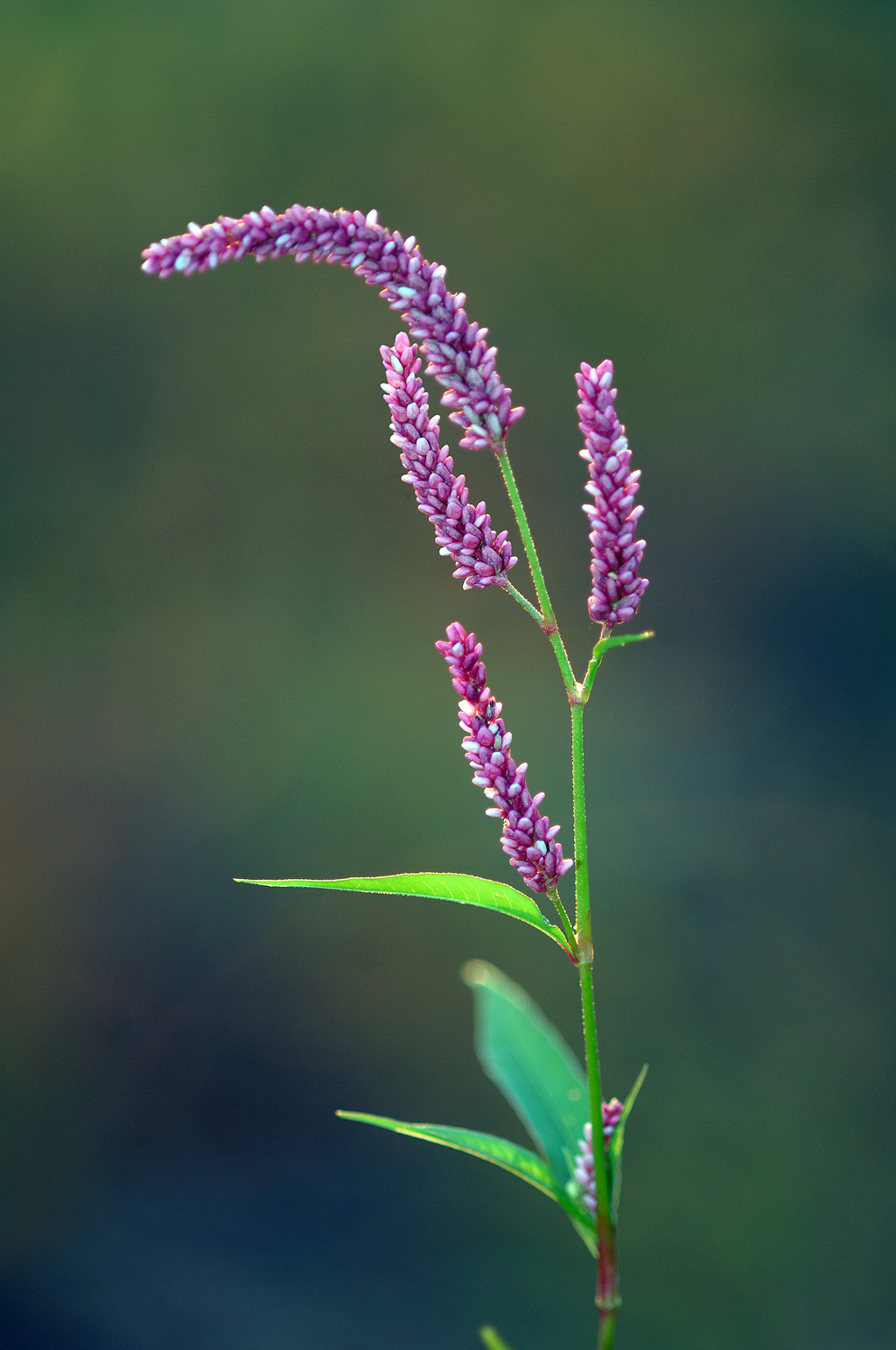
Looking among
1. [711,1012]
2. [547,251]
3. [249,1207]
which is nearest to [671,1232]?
[711,1012]

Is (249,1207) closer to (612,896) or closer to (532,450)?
(612,896)

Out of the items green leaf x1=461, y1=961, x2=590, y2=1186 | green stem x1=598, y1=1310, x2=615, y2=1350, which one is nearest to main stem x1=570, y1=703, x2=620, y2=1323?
green stem x1=598, y1=1310, x2=615, y2=1350

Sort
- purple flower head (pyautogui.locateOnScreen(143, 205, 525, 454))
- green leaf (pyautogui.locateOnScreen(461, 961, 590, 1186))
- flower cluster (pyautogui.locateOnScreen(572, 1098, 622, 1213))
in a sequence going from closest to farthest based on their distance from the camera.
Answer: purple flower head (pyautogui.locateOnScreen(143, 205, 525, 454)) → flower cluster (pyautogui.locateOnScreen(572, 1098, 622, 1213)) → green leaf (pyautogui.locateOnScreen(461, 961, 590, 1186))

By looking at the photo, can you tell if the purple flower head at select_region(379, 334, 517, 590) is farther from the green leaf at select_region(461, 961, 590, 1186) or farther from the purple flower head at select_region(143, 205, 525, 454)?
the green leaf at select_region(461, 961, 590, 1186)

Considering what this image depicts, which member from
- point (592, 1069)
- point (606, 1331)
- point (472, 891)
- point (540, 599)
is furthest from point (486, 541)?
point (606, 1331)

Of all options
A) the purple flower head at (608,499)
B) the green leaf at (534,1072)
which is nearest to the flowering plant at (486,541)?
the purple flower head at (608,499)

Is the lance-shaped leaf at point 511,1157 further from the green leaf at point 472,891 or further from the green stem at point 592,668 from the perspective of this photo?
the green stem at point 592,668
